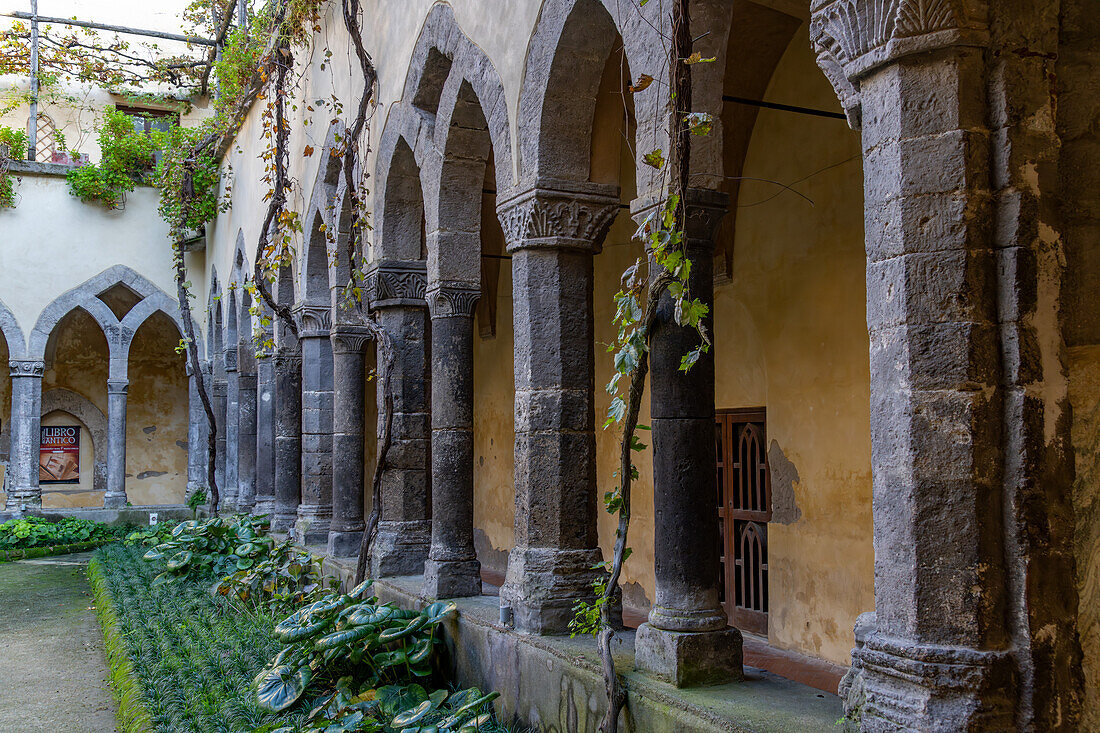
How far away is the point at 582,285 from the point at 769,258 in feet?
7.87

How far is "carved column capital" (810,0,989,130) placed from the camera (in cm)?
246

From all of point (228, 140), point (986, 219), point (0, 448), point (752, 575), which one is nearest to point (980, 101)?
point (986, 219)

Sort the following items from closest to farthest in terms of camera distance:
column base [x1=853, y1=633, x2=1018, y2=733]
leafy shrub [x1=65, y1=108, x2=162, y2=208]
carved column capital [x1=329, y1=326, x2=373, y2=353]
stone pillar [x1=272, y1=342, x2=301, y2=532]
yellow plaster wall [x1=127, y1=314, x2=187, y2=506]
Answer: column base [x1=853, y1=633, x2=1018, y2=733]
carved column capital [x1=329, y1=326, x2=373, y2=353]
stone pillar [x1=272, y1=342, x2=301, y2=532]
leafy shrub [x1=65, y1=108, x2=162, y2=208]
yellow plaster wall [x1=127, y1=314, x2=187, y2=506]

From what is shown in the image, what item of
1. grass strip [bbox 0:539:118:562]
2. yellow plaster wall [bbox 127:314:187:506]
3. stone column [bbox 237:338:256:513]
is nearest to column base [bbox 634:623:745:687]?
stone column [bbox 237:338:256:513]

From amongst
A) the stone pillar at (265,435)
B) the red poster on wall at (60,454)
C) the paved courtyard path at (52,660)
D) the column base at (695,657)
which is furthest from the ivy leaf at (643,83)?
the red poster on wall at (60,454)

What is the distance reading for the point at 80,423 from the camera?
713 inches

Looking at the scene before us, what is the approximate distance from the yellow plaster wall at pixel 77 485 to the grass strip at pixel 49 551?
4.26 meters

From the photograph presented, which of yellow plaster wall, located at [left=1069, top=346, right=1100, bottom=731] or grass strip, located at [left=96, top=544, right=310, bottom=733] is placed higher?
yellow plaster wall, located at [left=1069, top=346, right=1100, bottom=731]

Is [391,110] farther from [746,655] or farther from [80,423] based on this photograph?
[80,423]

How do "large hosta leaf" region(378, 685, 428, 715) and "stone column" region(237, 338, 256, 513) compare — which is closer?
"large hosta leaf" region(378, 685, 428, 715)

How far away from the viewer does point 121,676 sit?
18.4 ft

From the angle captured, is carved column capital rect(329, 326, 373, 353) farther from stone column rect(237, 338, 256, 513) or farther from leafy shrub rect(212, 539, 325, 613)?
stone column rect(237, 338, 256, 513)

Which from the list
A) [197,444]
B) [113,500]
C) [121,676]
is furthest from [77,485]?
[121,676]

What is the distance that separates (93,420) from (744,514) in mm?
15013
